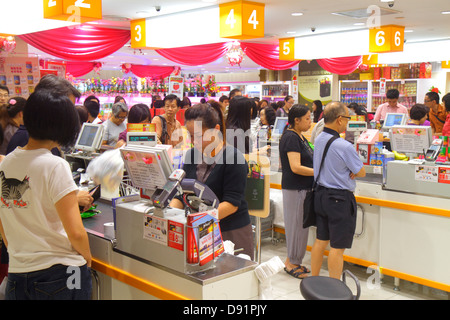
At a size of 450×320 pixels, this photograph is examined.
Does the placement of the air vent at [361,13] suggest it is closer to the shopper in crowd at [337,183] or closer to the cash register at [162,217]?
the shopper in crowd at [337,183]

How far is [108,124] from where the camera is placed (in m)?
6.12

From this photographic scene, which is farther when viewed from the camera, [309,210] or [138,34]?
[138,34]

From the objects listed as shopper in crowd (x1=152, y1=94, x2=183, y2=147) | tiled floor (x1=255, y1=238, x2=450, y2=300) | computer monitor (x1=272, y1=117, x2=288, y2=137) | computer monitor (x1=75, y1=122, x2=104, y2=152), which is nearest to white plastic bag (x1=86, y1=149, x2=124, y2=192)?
tiled floor (x1=255, y1=238, x2=450, y2=300)

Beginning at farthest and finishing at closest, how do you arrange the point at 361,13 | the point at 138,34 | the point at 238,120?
the point at 138,34, the point at 361,13, the point at 238,120

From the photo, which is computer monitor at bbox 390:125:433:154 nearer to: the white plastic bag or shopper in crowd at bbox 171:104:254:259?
shopper in crowd at bbox 171:104:254:259

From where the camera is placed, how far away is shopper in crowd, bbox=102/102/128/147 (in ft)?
19.6

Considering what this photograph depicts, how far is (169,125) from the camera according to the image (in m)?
6.00

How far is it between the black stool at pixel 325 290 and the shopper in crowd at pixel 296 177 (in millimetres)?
2437

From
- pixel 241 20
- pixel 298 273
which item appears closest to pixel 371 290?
pixel 298 273

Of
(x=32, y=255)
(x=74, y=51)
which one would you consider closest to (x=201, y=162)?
(x=32, y=255)

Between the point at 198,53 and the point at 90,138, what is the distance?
5965 mm

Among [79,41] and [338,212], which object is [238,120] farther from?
[79,41]
